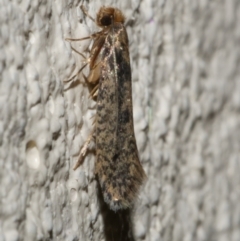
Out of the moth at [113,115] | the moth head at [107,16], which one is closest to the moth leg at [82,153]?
the moth at [113,115]

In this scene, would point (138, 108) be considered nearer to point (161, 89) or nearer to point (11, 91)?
point (161, 89)

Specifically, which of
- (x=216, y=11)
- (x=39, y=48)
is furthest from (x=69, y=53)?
(x=216, y=11)

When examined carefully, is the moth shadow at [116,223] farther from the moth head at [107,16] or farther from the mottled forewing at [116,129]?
the moth head at [107,16]

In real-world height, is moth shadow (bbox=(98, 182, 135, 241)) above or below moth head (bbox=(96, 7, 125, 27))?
below

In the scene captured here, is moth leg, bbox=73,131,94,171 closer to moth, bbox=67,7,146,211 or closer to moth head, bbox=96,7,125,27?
moth, bbox=67,7,146,211

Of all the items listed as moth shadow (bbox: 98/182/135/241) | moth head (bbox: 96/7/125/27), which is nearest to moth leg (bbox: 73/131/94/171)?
moth shadow (bbox: 98/182/135/241)

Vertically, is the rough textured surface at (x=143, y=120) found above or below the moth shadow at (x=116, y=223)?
above
